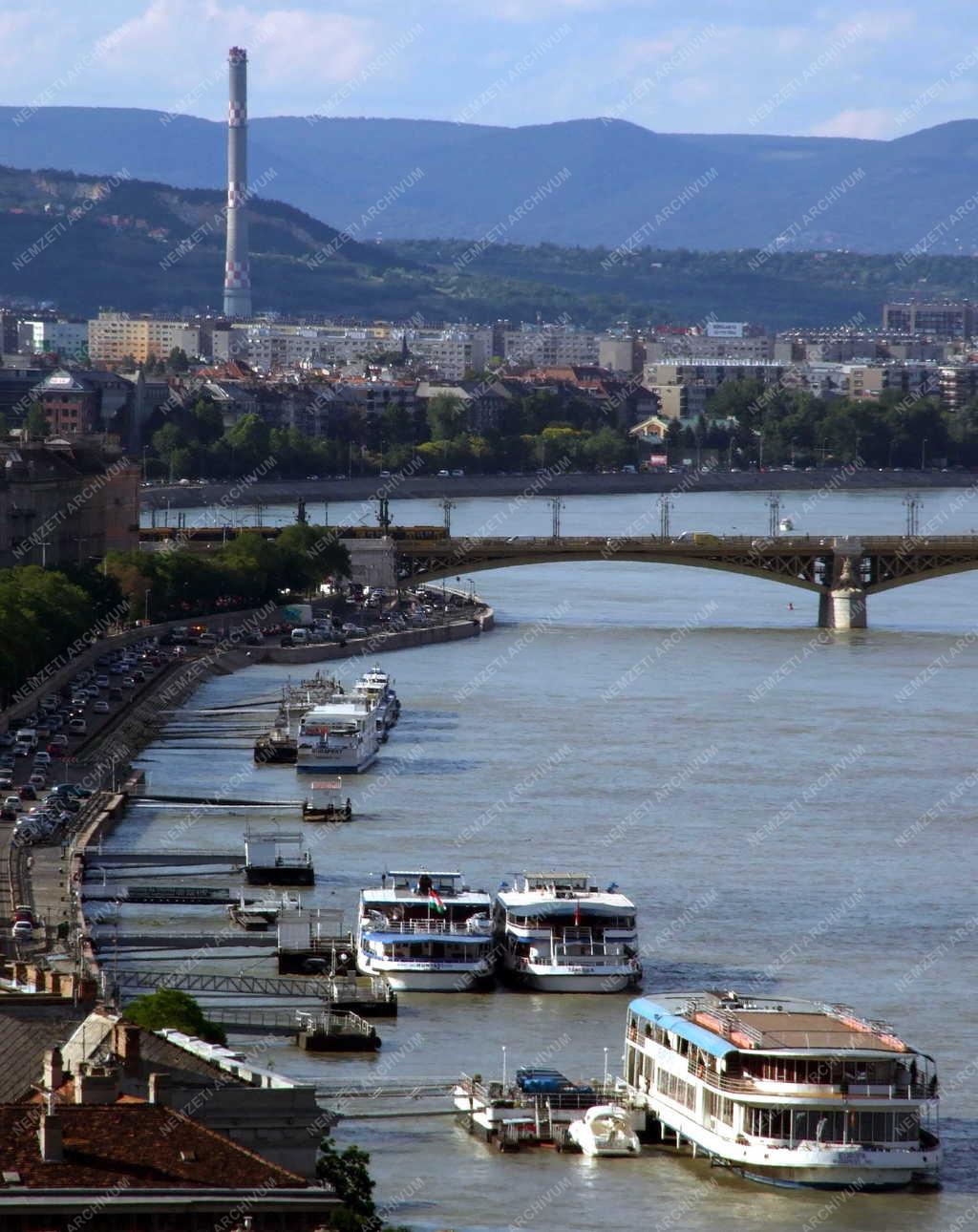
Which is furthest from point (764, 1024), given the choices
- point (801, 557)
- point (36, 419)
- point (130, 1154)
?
point (36, 419)

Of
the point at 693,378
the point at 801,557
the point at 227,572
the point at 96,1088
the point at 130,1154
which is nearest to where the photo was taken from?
the point at 130,1154

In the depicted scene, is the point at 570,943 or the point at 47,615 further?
the point at 47,615

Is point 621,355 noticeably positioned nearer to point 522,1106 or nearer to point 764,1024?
point 764,1024

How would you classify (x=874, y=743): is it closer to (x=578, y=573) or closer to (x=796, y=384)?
(x=578, y=573)

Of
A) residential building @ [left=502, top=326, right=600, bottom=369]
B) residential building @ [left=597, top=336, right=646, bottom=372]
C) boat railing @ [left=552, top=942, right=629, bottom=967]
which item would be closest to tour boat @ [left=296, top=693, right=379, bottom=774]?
boat railing @ [left=552, top=942, right=629, bottom=967]

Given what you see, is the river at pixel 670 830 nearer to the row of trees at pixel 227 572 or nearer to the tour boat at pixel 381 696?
the tour boat at pixel 381 696

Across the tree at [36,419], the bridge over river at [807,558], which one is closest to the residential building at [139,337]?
the tree at [36,419]
